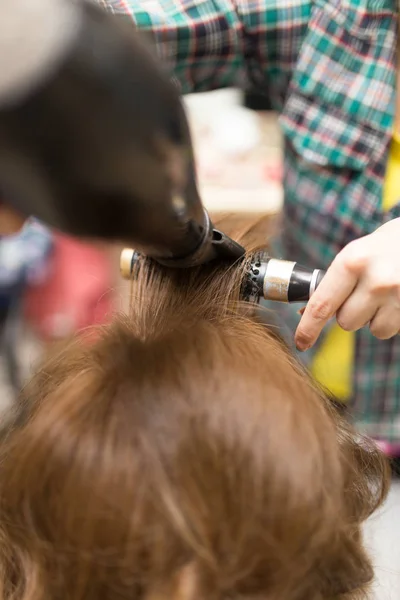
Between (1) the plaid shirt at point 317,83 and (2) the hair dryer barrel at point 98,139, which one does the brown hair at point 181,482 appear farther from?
(1) the plaid shirt at point 317,83

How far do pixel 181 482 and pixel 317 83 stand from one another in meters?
0.58

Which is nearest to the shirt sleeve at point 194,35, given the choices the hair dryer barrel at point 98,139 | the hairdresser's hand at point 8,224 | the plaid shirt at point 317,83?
the plaid shirt at point 317,83

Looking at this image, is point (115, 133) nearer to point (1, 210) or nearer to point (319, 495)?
point (1, 210)

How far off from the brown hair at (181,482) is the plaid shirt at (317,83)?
34cm

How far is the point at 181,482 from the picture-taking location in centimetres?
44

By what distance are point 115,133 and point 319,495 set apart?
1.02 feet

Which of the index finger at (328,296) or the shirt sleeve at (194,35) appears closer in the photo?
the index finger at (328,296)

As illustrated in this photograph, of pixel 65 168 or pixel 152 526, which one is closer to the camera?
pixel 65 168

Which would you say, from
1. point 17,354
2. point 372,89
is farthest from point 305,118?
point 17,354

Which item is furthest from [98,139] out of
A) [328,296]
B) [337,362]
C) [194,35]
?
[337,362]

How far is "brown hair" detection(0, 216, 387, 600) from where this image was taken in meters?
0.44

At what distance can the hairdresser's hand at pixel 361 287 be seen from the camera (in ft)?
1.92

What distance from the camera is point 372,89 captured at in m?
0.78

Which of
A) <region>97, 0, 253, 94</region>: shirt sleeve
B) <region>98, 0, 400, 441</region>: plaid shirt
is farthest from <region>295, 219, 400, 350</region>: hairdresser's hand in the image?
<region>97, 0, 253, 94</region>: shirt sleeve
